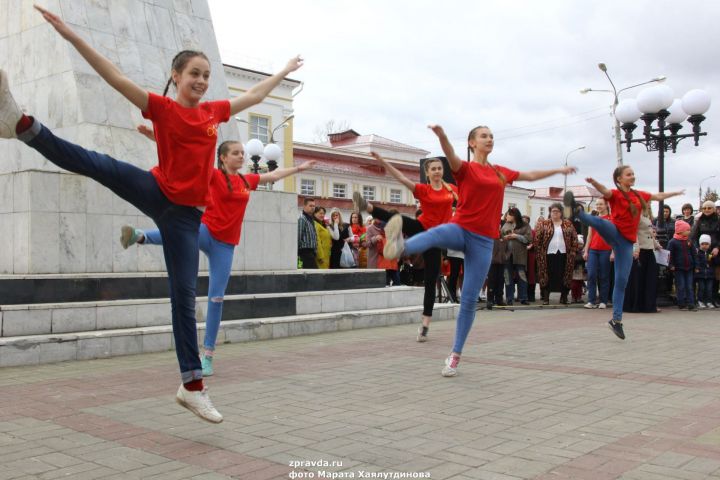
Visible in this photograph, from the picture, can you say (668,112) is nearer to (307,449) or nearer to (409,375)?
(409,375)

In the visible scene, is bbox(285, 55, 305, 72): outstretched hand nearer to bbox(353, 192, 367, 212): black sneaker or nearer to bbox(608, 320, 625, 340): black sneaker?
bbox(353, 192, 367, 212): black sneaker

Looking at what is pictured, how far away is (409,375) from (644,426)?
7.56 ft

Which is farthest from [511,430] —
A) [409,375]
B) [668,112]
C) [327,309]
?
[668,112]

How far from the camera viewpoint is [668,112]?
13977 millimetres

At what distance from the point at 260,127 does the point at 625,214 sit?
38772 millimetres

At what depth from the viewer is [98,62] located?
4008 millimetres

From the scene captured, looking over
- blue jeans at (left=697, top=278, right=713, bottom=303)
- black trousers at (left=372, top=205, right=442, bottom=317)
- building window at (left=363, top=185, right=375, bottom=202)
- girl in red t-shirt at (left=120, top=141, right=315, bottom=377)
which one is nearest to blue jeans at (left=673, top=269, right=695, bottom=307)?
blue jeans at (left=697, top=278, right=713, bottom=303)

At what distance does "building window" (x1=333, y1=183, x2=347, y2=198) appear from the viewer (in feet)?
172

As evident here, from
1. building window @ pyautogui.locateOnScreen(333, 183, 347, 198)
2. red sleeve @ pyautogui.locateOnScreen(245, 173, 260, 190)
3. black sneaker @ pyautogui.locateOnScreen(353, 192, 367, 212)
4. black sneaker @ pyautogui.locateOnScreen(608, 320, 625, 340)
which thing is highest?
building window @ pyautogui.locateOnScreen(333, 183, 347, 198)

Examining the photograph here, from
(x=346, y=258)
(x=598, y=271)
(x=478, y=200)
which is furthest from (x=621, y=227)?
(x=346, y=258)

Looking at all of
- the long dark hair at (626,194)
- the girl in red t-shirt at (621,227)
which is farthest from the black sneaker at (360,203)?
the long dark hair at (626,194)

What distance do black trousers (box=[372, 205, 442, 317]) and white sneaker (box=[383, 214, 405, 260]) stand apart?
2.01 m

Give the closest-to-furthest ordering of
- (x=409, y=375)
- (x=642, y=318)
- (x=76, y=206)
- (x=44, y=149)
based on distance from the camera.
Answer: (x=44, y=149)
(x=409, y=375)
(x=76, y=206)
(x=642, y=318)

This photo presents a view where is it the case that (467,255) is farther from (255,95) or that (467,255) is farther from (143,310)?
(143,310)
